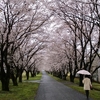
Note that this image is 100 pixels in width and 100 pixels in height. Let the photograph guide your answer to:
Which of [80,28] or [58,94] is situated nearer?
[58,94]

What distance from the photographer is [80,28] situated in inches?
934

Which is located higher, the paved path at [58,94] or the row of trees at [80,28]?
the row of trees at [80,28]

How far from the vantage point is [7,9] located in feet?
55.8

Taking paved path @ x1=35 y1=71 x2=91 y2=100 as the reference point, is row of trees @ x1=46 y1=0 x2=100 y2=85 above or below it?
above

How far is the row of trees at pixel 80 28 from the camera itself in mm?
16080

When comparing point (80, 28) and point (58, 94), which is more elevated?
point (80, 28)

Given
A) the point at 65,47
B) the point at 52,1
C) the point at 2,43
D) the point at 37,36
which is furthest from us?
the point at 65,47

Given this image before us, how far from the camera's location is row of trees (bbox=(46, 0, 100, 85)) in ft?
52.8

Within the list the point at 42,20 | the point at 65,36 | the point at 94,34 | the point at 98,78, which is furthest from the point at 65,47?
the point at 42,20

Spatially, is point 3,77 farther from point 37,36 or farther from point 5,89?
point 37,36

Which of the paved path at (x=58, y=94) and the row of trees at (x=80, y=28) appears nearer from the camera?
the paved path at (x=58, y=94)

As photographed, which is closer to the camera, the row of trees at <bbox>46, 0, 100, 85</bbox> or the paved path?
the paved path

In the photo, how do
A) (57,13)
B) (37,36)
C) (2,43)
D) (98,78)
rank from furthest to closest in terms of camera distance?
1. (98,78)
2. (37,36)
3. (2,43)
4. (57,13)

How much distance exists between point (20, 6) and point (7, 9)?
1088 mm
